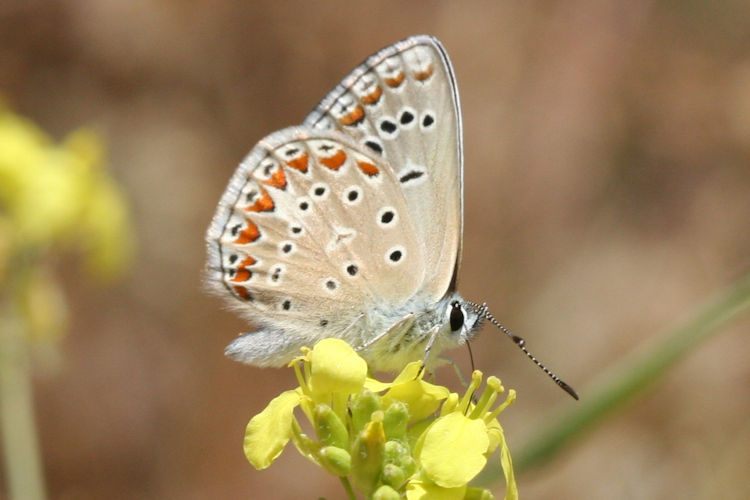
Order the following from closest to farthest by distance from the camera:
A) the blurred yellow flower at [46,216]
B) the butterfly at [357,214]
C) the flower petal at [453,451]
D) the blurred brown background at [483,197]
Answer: the flower petal at [453,451]
the butterfly at [357,214]
the blurred yellow flower at [46,216]
the blurred brown background at [483,197]

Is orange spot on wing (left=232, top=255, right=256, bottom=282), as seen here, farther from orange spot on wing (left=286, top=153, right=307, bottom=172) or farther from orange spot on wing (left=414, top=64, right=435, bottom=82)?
orange spot on wing (left=414, top=64, right=435, bottom=82)

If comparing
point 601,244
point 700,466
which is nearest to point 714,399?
point 700,466

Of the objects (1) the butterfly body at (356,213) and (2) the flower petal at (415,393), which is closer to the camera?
(2) the flower petal at (415,393)

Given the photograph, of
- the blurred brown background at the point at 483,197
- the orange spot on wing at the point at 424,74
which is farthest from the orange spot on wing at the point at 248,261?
the blurred brown background at the point at 483,197

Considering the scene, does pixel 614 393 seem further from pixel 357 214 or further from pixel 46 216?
pixel 46 216

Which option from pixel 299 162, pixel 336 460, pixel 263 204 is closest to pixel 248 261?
pixel 263 204

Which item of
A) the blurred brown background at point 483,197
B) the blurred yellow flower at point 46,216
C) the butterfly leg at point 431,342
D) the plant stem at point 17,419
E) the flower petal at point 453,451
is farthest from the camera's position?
the blurred brown background at point 483,197

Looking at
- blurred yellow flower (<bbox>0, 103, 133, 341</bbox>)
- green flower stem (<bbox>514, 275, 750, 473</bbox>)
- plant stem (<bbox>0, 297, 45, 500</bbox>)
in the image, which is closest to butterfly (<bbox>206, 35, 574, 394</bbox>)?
green flower stem (<bbox>514, 275, 750, 473</bbox>)

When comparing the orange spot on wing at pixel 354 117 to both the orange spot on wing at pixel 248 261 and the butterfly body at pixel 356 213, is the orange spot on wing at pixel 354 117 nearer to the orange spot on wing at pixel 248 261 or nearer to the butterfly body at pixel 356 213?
the butterfly body at pixel 356 213

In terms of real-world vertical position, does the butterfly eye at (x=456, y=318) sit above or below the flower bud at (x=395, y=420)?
above
